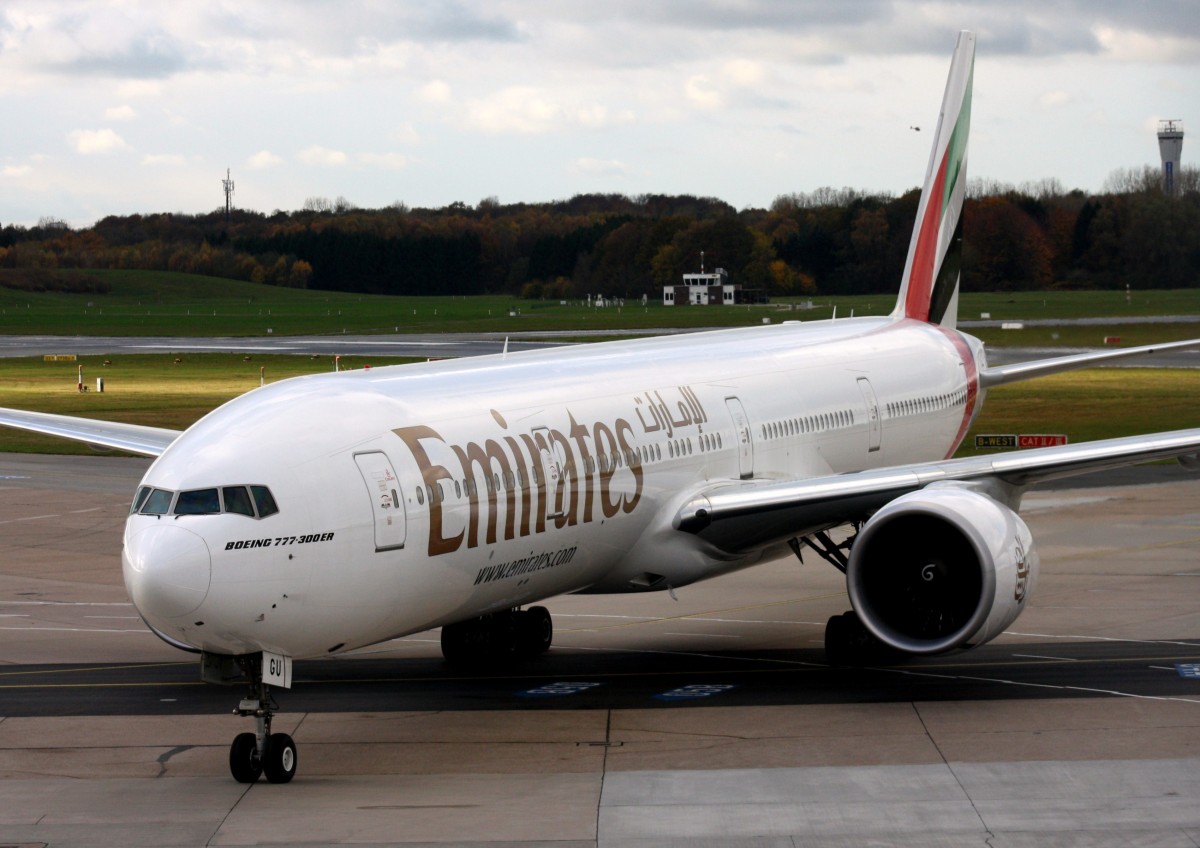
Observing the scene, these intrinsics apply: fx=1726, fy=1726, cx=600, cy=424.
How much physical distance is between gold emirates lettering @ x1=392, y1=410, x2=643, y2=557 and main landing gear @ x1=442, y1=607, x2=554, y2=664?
9.69 feet

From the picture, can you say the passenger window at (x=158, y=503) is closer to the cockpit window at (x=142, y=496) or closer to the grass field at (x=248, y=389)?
the cockpit window at (x=142, y=496)

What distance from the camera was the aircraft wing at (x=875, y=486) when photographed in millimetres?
20625

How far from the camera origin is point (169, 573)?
14586 millimetres

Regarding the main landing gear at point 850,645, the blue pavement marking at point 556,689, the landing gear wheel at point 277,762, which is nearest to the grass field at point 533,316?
the main landing gear at point 850,645

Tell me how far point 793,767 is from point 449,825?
12.0 ft

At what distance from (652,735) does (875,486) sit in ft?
14.8

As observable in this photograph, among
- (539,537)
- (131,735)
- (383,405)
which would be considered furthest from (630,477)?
(131,735)

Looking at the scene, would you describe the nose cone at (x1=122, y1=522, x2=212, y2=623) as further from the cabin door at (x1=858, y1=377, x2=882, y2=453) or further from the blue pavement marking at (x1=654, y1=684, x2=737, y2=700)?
the cabin door at (x1=858, y1=377, x2=882, y2=453)

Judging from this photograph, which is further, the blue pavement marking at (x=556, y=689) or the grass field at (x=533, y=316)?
the grass field at (x=533, y=316)

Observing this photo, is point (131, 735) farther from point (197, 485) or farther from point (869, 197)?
point (869, 197)

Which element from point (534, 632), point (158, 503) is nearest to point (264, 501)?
point (158, 503)

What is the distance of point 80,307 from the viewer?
18912 cm

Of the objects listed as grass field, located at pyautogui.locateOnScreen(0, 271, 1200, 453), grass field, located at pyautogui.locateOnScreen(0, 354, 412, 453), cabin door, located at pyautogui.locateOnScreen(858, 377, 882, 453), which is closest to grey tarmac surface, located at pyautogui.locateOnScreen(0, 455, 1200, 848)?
cabin door, located at pyautogui.locateOnScreen(858, 377, 882, 453)

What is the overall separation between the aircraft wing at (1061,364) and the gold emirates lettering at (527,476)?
1125 centimetres
